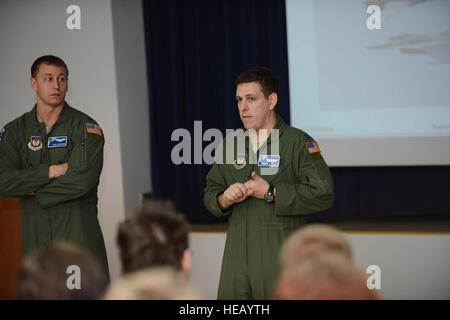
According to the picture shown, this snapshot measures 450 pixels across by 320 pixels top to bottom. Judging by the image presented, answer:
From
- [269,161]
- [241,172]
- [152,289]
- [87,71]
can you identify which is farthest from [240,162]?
[87,71]

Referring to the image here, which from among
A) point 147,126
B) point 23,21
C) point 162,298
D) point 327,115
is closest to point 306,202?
point 162,298

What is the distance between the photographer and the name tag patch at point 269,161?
227cm

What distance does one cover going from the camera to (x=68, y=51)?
4.01 metres

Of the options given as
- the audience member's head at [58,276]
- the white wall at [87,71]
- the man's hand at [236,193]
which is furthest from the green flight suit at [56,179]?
the audience member's head at [58,276]

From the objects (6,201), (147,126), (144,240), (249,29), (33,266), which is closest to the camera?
(33,266)

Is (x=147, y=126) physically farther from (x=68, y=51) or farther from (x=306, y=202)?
(x=306, y=202)

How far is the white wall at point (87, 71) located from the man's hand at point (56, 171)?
1497 millimetres

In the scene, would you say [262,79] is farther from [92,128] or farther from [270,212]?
[92,128]

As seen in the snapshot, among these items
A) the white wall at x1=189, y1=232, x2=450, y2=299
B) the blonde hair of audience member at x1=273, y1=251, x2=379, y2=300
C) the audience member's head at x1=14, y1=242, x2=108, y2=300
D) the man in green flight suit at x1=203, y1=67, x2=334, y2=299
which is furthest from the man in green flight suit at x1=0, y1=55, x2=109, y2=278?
the white wall at x1=189, y1=232, x2=450, y2=299

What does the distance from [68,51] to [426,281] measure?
3.43 metres

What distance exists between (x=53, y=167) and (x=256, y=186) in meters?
1.11

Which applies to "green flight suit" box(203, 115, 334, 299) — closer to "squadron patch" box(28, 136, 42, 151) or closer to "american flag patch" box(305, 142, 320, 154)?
"american flag patch" box(305, 142, 320, 154)

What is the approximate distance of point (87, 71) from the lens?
400cm

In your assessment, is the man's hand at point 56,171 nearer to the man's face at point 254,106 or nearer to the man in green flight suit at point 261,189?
the man in green flight suit at point 261,189
